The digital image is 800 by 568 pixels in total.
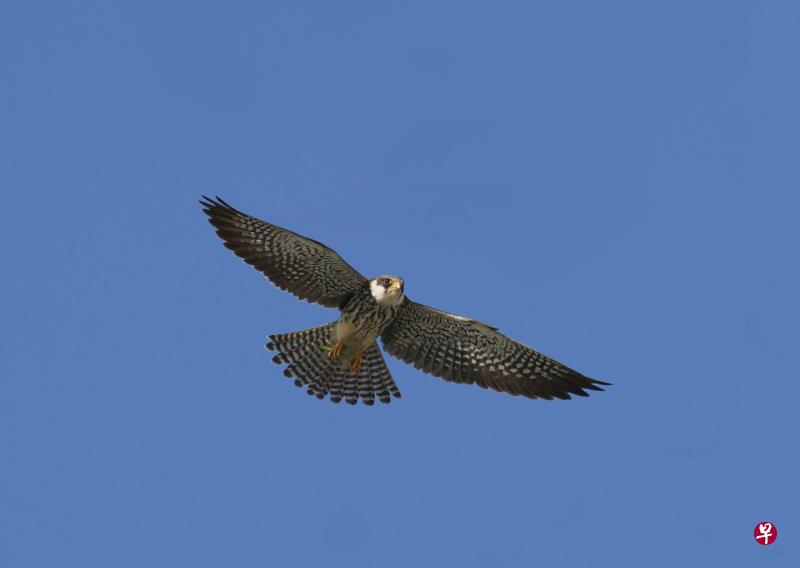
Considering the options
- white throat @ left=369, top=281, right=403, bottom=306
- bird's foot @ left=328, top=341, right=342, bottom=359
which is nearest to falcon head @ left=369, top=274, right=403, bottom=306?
white throat @ left=369, top=281, right=403, bottom=306

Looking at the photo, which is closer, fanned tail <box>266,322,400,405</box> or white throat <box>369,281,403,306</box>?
white throat <box>369,281,403,306</box>

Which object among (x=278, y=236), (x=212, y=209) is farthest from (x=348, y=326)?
(x=212, y=209)

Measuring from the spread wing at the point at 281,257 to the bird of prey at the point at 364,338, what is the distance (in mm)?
14

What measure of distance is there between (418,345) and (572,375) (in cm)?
222

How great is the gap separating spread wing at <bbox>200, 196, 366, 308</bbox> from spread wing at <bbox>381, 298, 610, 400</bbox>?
1.08 m

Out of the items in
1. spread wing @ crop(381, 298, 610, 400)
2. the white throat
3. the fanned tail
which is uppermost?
spread wing @ crop(381, 298, 610, 400)

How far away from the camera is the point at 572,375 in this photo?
14.7 m

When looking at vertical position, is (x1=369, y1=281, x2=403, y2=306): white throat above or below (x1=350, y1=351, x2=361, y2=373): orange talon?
above

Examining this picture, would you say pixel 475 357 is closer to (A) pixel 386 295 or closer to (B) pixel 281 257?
(A) pixel 386 295

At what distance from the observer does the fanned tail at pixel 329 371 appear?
49.7 feet

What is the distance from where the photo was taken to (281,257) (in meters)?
14.4

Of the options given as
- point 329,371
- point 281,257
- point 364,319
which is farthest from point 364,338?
point 281,257

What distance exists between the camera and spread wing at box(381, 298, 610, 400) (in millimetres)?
14688

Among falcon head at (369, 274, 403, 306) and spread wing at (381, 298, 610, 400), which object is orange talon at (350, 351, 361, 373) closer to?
spread wing at (381, 298, 610, 400)
